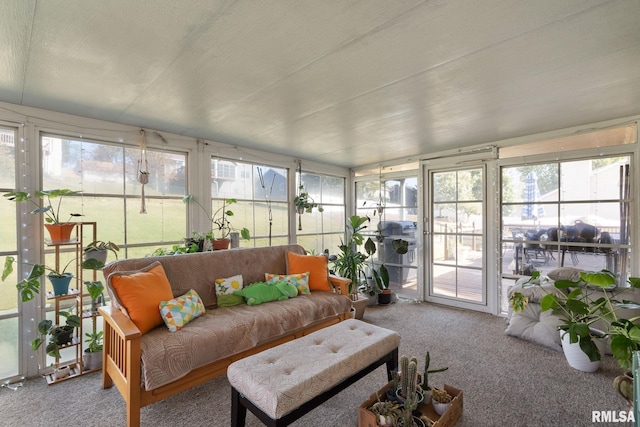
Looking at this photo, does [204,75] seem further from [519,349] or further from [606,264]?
[606,264]

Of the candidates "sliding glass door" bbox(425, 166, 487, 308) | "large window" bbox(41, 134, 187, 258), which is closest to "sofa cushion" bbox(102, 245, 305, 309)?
"large window" bbox(41, 134, 187, 258)

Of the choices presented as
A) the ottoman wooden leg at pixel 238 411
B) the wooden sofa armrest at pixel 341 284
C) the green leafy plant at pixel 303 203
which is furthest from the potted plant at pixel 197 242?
the ottoman wooden leg at pixel 238 411

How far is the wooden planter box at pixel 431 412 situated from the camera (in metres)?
1.55

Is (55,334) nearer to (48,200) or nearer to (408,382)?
(48,200)

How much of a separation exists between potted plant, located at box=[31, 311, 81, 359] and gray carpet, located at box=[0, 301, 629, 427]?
291mm

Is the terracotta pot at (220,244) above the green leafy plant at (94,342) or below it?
above

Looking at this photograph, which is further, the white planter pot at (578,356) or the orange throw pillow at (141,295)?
the white planter pot at (578,356)

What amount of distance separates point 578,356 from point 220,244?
343cm

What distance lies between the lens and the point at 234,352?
2.09m

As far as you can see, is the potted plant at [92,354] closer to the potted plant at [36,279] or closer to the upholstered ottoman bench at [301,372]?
the potted plant at [36,279]

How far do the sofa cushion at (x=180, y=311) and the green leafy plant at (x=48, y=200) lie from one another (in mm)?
1175

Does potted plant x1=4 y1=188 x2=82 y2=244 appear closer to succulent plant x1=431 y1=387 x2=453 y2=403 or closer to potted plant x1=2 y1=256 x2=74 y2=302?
potted plant x1=2 y1=256 x2=74 y2=302

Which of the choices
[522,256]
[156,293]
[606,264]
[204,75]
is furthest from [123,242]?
[606,264]

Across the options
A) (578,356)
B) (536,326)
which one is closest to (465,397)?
(578,356)
